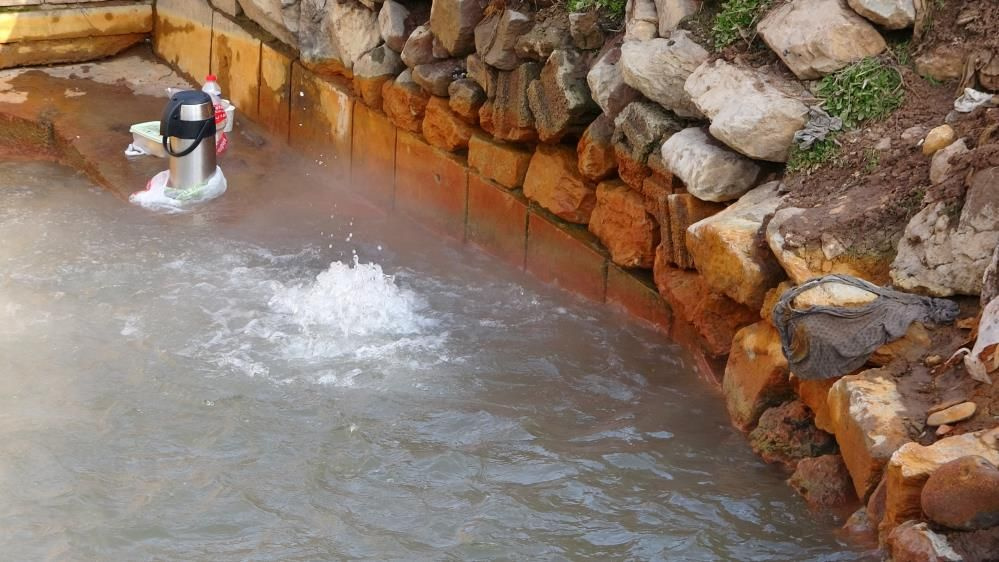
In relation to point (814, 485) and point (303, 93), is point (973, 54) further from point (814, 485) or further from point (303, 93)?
point (303, 93)

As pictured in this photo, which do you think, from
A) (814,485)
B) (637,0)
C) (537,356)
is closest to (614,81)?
(637,0)

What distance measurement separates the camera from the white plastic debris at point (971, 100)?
4.62 meters

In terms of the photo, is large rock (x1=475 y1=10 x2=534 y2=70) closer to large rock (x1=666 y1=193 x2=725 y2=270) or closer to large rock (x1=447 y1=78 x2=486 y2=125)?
large rock (x1=447 y1=78 x2=486 y2=125)

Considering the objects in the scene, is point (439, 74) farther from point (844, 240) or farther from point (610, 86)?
point (844, 240)

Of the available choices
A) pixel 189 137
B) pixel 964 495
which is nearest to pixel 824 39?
pixel 964 495

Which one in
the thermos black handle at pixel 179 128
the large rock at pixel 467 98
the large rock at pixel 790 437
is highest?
the large rock at pixel 467 98

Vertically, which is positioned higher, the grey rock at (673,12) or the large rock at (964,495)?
the grey rock at (673,12)

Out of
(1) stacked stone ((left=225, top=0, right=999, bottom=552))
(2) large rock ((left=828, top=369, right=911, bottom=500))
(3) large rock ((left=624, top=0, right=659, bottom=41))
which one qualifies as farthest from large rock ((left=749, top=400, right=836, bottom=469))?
(3) large rock ((left=624, top=0, right=659, bottom=41))

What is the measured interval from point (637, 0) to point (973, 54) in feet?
5.43

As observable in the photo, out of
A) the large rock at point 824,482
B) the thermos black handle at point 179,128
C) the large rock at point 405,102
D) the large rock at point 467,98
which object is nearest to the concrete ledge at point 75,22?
the thermos black handle at point 179,128

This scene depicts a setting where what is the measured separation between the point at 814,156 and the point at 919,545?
6.24 ft

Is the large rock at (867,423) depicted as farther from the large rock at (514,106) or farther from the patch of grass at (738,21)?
the large rock at (514,106)

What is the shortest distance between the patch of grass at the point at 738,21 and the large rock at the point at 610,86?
1.64 ft

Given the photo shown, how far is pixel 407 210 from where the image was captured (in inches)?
292
